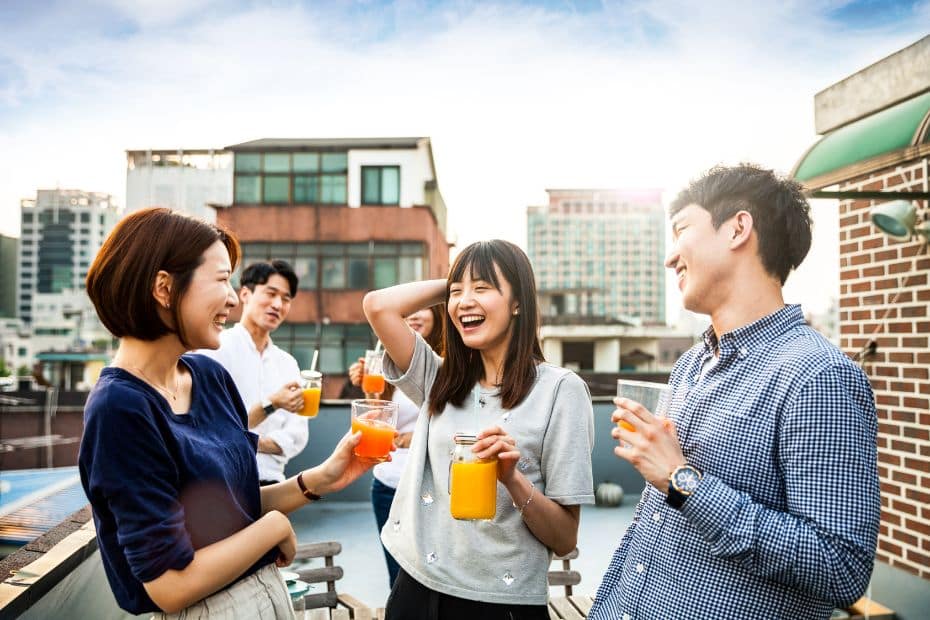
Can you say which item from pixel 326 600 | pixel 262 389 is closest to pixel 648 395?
pixel 326 600

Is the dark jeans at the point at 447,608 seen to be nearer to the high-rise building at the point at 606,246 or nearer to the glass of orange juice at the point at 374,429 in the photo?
the glass of orange juice at the point at 374,429

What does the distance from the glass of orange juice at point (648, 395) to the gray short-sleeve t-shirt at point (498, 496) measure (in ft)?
1.00

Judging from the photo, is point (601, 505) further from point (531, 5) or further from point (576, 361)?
point (576, 361)

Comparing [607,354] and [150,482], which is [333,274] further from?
[607,354]

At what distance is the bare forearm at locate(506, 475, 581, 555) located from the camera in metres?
1.61

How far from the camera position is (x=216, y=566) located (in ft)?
4.32

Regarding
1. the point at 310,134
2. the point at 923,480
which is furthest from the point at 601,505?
the point at 310,134

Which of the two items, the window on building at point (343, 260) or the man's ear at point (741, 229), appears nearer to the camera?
the man's ear at point (741, 229)

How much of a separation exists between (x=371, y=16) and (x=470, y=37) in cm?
89

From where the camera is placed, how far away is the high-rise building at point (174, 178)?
36.7 m

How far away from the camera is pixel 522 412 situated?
5.74 feet

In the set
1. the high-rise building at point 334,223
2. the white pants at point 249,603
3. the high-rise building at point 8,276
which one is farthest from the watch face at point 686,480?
the high-rise building at point 8,276

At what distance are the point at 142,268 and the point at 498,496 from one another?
104cm

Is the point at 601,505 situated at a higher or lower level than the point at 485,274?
lower
